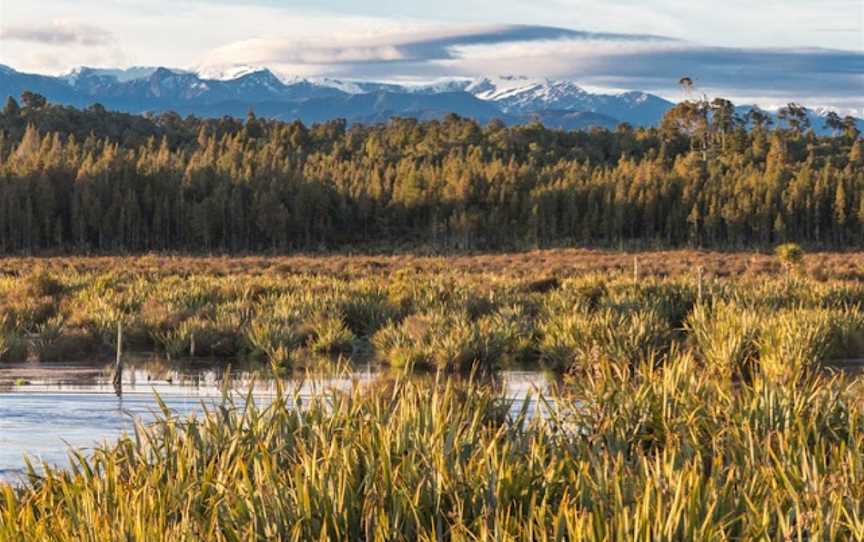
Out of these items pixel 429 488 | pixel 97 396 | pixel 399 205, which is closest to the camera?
pixel 429 488

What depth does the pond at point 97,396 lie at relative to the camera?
1252cm

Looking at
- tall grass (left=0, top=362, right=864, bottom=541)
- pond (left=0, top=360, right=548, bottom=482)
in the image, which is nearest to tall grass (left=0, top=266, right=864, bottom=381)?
pond (left=0, top=360, right=548, bottom=482)

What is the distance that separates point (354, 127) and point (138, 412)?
175282 mm

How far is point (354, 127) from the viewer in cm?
18875

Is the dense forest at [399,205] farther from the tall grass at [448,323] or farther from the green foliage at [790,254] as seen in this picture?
the tall grass at [448,323]

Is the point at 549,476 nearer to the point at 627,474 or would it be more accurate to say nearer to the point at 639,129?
the point at 627,474

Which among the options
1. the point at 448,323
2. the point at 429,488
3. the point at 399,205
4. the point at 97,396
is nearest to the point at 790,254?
the point at 448,323

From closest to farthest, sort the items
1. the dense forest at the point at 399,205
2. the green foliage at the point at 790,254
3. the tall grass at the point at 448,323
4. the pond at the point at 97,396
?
the pond at the point at 97,396
the tall grass at the point at 448,323
the green foliage at the point at 790,254
the dense forest at the point at 399,205

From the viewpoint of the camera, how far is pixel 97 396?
55.7ft

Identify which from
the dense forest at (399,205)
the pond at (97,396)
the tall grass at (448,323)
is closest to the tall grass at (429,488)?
the pond at (97,396)

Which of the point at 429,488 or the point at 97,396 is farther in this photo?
the point at 97,396

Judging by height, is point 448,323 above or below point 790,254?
below

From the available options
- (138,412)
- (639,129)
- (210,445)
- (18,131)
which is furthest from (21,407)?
(639,129)

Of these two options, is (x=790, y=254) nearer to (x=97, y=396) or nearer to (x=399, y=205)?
(x=97, y=396)
